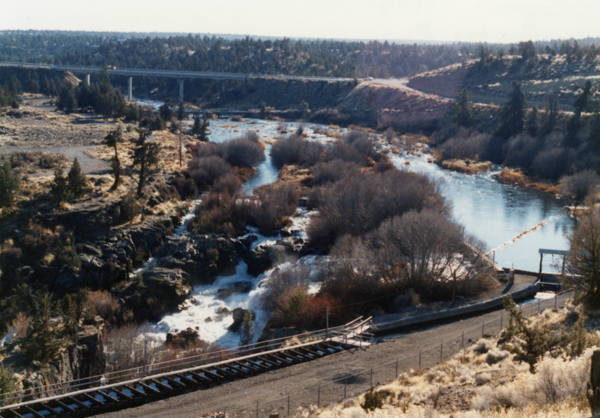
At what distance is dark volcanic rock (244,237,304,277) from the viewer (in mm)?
37000

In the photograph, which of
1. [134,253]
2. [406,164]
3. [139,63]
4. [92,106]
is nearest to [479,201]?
[406,164]

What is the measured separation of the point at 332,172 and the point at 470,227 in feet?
40.9

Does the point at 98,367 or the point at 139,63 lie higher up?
the point at 139,63

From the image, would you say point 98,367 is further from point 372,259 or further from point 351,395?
point 372,259

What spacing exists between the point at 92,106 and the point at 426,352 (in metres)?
66.2

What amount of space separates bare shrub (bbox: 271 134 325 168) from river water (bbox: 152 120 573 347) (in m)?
1.37

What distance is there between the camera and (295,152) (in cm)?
6197

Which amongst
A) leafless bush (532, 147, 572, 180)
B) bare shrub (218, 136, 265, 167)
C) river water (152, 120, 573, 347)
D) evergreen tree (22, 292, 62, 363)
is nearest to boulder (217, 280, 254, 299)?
river water (152, 120, 573, 347)

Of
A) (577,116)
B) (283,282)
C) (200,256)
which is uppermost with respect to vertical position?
(577,116)

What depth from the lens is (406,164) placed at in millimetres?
61906

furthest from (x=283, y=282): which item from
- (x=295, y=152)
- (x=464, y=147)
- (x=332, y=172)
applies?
(x=464, y=147)

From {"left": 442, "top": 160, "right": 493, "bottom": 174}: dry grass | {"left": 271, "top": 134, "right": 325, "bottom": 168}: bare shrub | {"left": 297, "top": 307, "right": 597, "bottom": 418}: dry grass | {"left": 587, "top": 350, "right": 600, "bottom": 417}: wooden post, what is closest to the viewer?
{"left": 587, "top": 350, "right": 600, "bottom": 417}: wooden post

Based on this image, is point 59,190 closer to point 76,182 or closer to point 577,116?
point 76,182

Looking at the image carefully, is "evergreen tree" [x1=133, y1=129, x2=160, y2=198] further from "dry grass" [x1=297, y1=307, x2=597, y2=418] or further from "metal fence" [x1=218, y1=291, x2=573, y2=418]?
"dry grass" [x1=297, y1=307, x2=597, y2=418]
